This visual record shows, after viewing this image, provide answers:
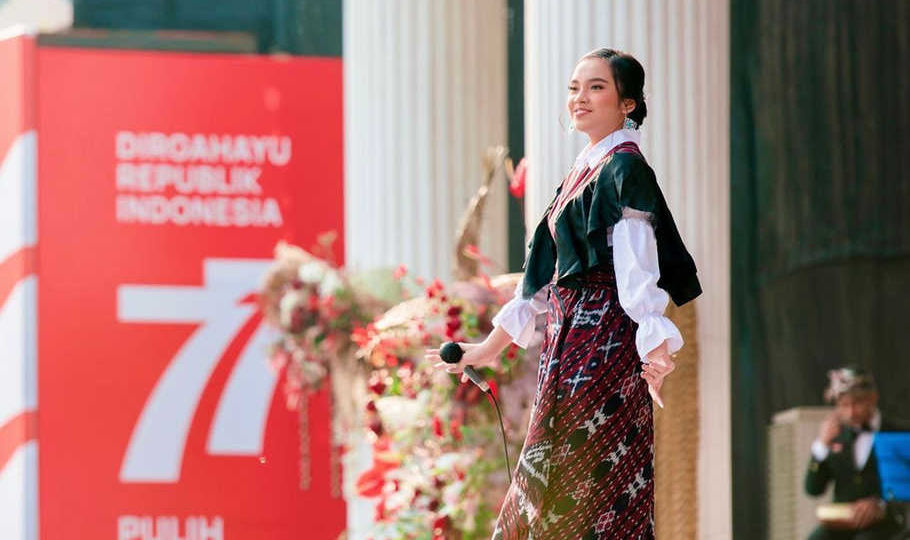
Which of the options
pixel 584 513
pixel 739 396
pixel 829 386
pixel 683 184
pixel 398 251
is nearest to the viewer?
pixel 584 513

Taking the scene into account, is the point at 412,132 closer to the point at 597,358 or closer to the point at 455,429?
the point at 455,429

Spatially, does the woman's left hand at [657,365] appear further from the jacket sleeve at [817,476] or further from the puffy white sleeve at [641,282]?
the jacket sleeve at [817,476]

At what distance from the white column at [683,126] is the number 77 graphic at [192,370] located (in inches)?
119

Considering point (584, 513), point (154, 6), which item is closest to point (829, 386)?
point (154, 6)

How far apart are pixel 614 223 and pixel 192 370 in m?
4.83

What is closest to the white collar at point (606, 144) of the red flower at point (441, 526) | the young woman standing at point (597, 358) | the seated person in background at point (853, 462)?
the young woman standing at point (597, 358)

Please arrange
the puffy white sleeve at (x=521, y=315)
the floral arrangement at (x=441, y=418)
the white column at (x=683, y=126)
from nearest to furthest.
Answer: the puffy white sleeve at (x=521, y=315), the white column at (x=683, y=126), the floral arrangement at (x=441, y=418)

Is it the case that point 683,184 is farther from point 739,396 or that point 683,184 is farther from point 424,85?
point 739,396

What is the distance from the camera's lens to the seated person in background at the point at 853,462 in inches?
262

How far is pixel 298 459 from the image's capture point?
7820mm

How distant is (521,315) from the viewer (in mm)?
3455

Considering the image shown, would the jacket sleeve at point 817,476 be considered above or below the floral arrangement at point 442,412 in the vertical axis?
below

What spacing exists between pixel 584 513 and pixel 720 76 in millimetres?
2010

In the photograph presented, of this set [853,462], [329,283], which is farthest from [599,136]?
[853,462]
